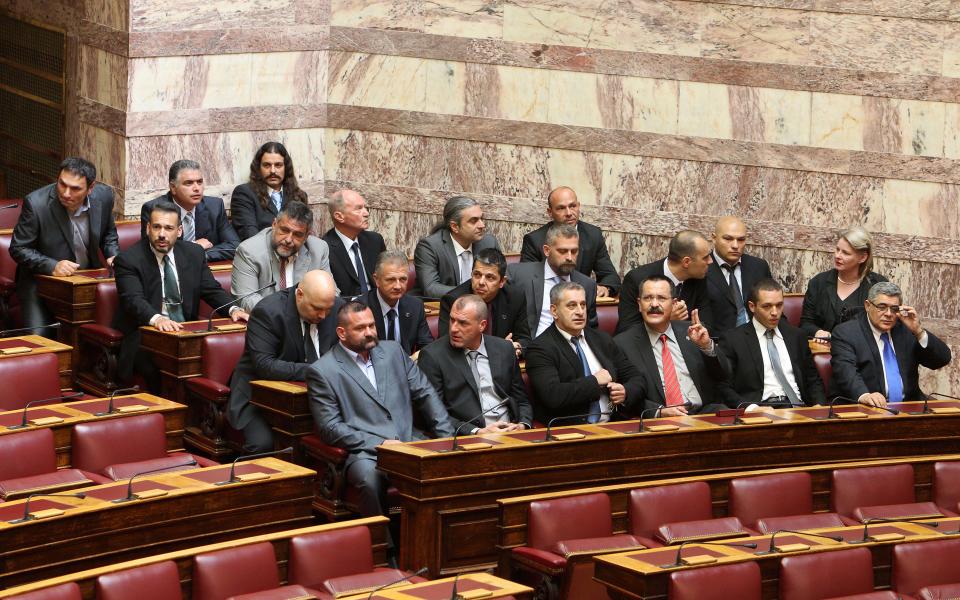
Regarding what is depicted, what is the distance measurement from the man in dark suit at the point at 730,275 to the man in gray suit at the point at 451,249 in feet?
3.16

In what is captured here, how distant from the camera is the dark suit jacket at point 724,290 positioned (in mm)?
6543

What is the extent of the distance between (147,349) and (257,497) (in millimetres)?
1391

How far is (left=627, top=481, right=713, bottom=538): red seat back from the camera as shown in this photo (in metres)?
4.70

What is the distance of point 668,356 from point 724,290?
86cm

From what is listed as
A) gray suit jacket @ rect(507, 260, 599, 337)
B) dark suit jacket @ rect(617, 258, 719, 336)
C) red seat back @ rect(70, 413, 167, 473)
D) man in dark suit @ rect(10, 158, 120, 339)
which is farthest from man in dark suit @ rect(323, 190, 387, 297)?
red seat back @ rect(70, 413, 167, 473)

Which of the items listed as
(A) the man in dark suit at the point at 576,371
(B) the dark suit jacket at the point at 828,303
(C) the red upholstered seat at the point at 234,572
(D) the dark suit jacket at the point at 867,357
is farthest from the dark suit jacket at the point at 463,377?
(B) the dark suit jacket at the point at 828,303

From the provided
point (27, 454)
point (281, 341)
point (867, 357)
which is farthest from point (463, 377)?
point (867, 357)

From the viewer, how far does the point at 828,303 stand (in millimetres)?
6652

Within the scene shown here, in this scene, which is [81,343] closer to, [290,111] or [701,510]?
[290,111]

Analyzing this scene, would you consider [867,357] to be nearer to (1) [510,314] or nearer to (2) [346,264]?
(1) [510,314]

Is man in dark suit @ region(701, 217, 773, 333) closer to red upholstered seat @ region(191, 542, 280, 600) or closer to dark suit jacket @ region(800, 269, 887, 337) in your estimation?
dark suit jacket @ region(800, 269, 887, 337)

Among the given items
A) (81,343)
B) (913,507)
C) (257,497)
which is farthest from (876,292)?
(81,343)

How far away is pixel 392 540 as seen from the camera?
505cm

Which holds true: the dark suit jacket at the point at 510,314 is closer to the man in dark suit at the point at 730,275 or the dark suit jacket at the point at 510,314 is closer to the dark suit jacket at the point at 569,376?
the dark suit jacket at the point at 569,376
